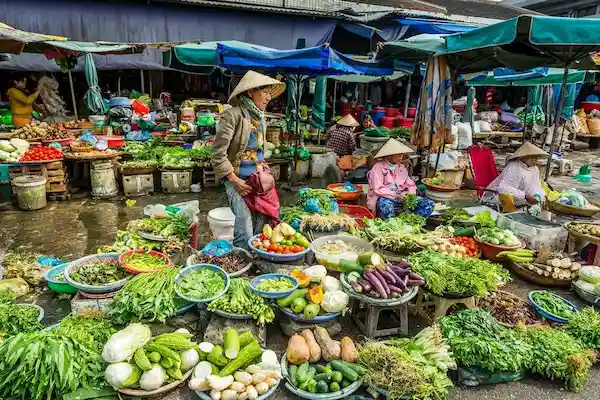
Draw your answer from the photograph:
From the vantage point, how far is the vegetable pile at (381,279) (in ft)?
11.3

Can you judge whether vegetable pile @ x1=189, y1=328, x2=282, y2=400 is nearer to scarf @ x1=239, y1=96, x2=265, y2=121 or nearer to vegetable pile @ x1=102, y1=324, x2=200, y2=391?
vegetable pile @ x1=102, y1=324, x2=200, y2=391

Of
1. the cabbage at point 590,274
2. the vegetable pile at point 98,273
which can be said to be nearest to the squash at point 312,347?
the vegetable pile at point 98,273

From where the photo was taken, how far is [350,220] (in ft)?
16.5

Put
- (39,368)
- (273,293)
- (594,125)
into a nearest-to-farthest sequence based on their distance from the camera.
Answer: (39,368) < (273,293) < (594,125)

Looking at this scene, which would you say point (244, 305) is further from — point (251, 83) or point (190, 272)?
point (251, 83)

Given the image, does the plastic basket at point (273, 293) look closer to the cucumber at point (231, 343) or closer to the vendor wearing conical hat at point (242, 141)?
the cucumber at point (231, 343)

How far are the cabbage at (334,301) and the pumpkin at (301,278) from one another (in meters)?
0.22

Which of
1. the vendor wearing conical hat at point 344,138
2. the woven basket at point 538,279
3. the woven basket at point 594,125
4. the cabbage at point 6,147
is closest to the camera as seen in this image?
the woven basket at point 538,279

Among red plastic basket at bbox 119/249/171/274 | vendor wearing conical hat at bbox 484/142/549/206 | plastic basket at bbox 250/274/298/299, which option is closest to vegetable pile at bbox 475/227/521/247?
vendor wearing conical hat at bbox 484/142/549/206

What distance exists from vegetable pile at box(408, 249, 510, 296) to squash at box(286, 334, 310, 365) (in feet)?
4.37

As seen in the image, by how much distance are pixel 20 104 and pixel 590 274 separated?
443 inches

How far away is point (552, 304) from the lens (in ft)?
13.1

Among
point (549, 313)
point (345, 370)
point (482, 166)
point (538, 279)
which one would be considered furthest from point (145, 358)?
point (482, 166)

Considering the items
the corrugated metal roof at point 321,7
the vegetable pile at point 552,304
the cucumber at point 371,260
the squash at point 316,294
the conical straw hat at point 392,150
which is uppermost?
the corrugated metal roof at point 321,7
